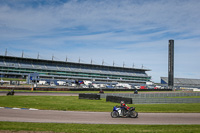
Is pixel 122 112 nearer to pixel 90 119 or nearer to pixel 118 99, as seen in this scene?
pixel 90 119

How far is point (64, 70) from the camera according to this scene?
424 feet

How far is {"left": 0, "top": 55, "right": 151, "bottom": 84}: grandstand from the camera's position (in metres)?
116

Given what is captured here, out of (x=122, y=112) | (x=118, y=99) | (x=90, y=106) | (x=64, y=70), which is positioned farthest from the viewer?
(x=64, y=70)

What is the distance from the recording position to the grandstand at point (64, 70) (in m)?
116

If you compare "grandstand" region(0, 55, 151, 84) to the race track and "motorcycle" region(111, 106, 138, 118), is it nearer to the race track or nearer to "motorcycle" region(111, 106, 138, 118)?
"motorcycle" region(111, 106, 138, 118)

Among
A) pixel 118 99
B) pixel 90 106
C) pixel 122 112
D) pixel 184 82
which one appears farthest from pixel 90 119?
pixel 184 82

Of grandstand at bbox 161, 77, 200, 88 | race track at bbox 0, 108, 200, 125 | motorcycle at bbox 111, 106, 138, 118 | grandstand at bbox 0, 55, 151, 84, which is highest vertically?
grandstand at bbox 0, 55, 151, 84

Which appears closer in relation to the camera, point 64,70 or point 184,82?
point 64,70

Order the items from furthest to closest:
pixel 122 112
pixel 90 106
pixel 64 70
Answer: pixel 64 70, pixel 90 106, pixel 122 112

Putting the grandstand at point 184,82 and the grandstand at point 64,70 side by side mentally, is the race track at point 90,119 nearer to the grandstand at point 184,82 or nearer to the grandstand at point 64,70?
the grandstand at point 64,70

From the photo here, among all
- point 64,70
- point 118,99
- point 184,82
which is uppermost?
point 64,70

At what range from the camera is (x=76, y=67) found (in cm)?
13725

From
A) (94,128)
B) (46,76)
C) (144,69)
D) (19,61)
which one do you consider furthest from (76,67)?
(94,128)

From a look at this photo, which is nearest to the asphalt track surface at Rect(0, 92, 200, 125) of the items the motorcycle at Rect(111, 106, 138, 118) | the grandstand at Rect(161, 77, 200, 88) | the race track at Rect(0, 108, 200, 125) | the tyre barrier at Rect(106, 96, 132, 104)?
the race track at Rect(0, 108, 200, 125)
